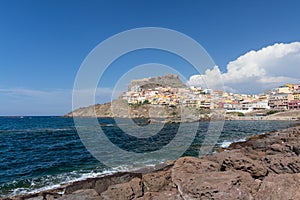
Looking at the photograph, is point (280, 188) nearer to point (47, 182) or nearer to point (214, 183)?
point (214, 183)

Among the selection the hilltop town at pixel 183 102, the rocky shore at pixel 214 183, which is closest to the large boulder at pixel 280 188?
the rocky shore at pixel 214 183

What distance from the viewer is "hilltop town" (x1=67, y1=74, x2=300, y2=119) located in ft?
303

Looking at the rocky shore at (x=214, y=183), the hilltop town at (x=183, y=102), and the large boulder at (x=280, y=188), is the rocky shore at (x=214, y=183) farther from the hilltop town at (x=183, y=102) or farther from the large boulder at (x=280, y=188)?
the hilltop town at (x=183, y=102)

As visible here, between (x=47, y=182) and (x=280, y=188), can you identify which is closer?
(x=280, y=188)

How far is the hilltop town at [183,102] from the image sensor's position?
9244 cm

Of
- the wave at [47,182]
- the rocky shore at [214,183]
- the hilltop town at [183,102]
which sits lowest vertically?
the wave at [47,182]

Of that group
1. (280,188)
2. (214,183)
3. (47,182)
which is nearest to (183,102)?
(47,182)

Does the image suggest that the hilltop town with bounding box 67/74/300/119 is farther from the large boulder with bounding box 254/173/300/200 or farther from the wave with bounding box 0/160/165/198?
the large boulder with bounding box 254/173/300/200

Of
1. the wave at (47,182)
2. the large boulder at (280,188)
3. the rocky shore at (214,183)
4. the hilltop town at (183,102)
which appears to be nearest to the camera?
the large boulder at (280,188)

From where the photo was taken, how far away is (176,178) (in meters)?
6.41

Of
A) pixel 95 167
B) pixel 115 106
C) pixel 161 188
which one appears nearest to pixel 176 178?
pixel 161 188

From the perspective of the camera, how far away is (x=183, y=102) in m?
108

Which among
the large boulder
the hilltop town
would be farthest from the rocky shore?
the hilltop town

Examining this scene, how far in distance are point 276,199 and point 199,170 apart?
2.64 metres
